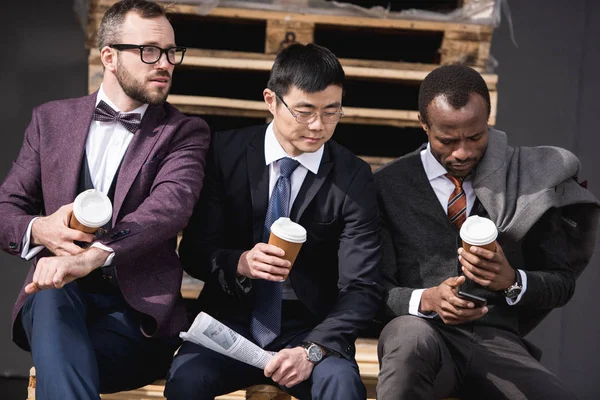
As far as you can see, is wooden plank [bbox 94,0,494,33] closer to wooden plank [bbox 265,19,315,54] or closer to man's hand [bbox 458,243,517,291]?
wooden plank [bbox 265,19,315,54]

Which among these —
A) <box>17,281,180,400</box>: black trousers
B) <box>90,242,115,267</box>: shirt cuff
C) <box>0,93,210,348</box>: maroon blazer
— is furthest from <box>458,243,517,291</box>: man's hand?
<box>90,242,115,267</box>: shirt cuff

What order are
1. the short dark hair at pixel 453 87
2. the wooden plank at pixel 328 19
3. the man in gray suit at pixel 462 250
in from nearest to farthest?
1. the man in gray suit at pixel 462 250
2. the short dark hair at pixel 453 87
3. the wooden plank at pixel 328 19

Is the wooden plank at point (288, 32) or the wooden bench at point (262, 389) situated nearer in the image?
the wooden bench at point (262, 389)

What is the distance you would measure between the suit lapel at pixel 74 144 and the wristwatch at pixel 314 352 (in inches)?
42.2

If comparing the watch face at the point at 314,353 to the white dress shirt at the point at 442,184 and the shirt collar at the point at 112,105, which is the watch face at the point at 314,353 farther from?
the shirt collar at the point at 112,105

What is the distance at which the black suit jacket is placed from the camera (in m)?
3.50

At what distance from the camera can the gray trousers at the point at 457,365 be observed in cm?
325

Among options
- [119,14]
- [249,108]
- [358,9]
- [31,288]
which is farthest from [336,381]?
[358,9]

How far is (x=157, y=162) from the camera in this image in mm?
3574

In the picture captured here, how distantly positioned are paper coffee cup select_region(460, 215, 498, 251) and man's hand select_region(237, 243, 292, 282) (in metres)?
0.65

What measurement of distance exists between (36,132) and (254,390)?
1.35 m

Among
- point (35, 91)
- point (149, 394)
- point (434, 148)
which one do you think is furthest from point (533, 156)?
point (35, 91)

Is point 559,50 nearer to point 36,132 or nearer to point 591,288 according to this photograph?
point 591,288

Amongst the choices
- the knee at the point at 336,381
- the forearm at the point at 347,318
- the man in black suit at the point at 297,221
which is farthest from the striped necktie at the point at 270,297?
the knee at the point at 336,381
